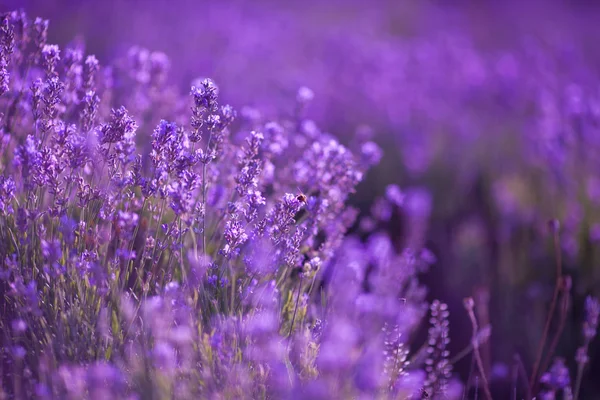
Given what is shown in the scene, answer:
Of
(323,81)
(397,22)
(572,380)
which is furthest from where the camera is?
(397,22)

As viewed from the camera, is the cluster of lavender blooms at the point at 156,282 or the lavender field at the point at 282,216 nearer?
the cluster of lavender blooms at the point at 156,282

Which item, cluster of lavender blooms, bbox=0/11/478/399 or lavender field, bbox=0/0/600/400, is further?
lavender field, bbox=0/0/600/400

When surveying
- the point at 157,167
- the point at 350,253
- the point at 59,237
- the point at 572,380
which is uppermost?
the point at 157,167

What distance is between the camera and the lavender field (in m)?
1.94

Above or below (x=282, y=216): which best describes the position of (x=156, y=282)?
below

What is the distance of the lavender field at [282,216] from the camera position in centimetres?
194

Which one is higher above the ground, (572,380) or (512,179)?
(512,179)

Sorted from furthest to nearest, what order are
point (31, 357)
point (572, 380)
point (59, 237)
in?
point (572, 380) → point (59, 237) → point (31, 357)

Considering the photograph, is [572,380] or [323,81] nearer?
[572,380]

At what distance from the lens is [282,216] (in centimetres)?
220

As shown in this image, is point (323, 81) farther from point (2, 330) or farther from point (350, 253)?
point (2, 330)

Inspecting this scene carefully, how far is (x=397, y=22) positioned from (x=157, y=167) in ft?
32.8

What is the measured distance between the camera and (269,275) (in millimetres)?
2396

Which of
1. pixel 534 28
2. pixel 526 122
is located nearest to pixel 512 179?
pixel 526 122
